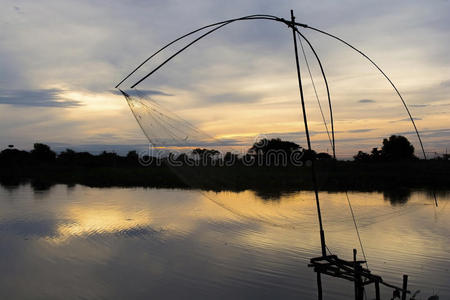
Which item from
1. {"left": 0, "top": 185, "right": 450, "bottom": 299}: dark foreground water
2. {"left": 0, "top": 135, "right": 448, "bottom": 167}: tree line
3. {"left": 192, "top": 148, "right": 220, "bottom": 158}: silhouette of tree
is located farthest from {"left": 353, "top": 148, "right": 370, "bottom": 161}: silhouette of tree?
{"left": 192, "top": 148, "right": 220, "bottom": 158}: silhouette of tree

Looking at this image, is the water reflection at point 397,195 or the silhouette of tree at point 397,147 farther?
the silhouette of tree at point 397,147

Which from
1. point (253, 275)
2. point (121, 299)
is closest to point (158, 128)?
point (121, 299)

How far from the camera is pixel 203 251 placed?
24.0ft

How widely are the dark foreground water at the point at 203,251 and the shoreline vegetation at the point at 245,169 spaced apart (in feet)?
1.64

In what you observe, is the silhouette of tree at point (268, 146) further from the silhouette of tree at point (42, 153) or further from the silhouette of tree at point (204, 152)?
the silhouette of tree at point (42, 153)

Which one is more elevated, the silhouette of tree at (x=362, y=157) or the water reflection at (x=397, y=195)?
the silhouette of tree at (x=362, y=157)

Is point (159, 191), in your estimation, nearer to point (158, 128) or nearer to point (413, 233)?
point (413, 233)

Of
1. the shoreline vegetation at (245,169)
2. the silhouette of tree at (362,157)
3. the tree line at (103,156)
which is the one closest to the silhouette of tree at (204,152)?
the shoreline vegetation at (245,169)

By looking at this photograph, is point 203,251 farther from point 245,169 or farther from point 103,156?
point 103,156

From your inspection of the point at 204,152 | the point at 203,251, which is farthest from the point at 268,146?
the point at 204,152

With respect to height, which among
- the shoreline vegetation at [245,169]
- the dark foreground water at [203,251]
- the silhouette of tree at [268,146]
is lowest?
the dark foreground water at [203,251]

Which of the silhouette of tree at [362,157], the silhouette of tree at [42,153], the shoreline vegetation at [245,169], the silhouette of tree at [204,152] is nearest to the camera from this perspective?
the silhouette of tree at [204,152]

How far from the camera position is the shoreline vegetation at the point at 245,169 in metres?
5.34

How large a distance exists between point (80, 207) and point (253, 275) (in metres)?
8.25
